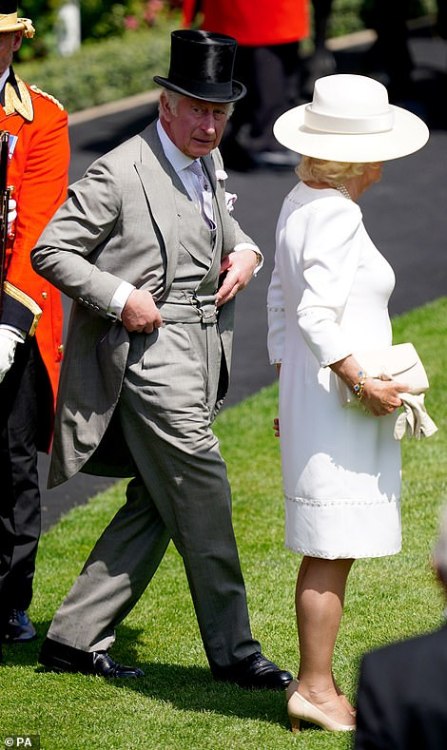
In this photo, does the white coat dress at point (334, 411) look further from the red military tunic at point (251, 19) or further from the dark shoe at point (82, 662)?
the red military tunic at point (251, 19)

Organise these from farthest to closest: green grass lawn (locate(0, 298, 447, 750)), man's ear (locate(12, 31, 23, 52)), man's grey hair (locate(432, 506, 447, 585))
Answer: man's ear (locate(12, 31, 23, 52)) → green grass lawn (locate(0, 298, 447, 750)) → man's grey hair (locate(432, 506, 447, 585))

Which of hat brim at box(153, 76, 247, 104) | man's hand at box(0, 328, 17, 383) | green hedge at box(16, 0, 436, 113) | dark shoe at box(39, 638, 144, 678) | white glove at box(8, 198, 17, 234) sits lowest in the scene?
green hedge at box(16, 0, 436, 113)

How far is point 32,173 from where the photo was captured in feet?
15.6

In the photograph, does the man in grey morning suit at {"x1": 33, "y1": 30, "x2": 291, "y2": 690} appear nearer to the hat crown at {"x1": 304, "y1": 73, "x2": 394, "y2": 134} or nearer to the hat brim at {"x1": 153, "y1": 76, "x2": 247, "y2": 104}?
the hat brim at {"x1": 153, "y1": 76, "x2": 247, "y2": 104}

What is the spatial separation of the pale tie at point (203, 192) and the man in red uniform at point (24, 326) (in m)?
0.51

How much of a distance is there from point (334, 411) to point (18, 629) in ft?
5.48

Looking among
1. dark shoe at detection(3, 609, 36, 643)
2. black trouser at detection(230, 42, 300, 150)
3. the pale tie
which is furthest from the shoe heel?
black trouser at detection(230, 42, 300, 150)

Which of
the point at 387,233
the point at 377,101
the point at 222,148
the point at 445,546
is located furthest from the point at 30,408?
the point at 222,148

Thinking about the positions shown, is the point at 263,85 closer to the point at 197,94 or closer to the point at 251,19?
the point at 251,19

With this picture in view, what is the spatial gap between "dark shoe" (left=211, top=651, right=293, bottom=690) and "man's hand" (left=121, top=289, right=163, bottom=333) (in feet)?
3.50

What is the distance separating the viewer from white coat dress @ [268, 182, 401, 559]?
3.98 meters

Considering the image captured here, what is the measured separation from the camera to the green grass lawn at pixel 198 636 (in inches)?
168

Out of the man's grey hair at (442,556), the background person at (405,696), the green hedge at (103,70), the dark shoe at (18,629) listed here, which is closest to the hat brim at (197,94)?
the dark shoe at (18,629)

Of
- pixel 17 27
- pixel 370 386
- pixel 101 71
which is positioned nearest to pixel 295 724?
pixel 370 386
